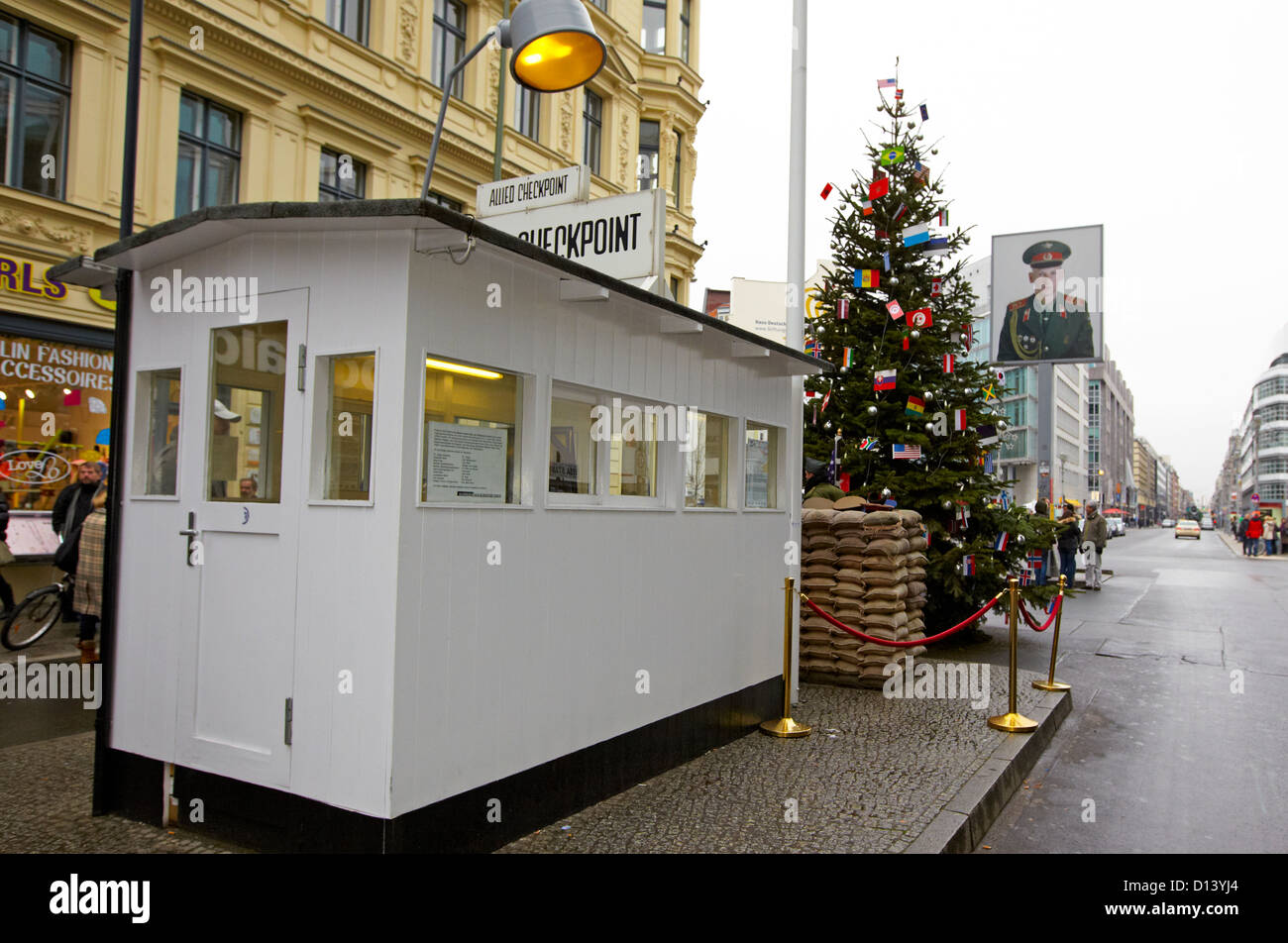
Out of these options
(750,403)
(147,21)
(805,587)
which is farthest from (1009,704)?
(147,21)

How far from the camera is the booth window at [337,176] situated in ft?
53.1

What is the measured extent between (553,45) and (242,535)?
3.37 metres

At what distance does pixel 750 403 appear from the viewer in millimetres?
7094

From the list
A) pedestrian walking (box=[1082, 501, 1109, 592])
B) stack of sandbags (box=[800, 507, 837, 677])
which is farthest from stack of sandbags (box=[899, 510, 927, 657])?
pedestrian walking (box=[1082, 501, 1109, 592])

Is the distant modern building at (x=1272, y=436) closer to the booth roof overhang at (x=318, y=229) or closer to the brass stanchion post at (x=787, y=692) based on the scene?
the brass stanchion post at (x=787, y=692)

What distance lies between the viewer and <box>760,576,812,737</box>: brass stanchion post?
6906mm

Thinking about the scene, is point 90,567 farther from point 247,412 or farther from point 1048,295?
point 1048,295

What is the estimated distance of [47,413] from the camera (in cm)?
1216

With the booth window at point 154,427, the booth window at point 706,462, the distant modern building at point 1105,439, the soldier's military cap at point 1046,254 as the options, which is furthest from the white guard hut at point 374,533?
the distant modern building at point 1105,439

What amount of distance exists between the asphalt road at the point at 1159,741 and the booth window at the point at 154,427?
490 cm

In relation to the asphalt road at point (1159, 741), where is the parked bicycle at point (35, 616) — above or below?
above

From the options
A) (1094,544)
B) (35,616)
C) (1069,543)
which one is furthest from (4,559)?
(1094,544)

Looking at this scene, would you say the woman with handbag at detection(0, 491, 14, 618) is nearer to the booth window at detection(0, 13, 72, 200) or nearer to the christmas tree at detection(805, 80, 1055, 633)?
the booth window at detection(0, 13, 72, 200)
